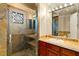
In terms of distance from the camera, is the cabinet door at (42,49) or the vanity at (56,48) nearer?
the vanity at (56,48)

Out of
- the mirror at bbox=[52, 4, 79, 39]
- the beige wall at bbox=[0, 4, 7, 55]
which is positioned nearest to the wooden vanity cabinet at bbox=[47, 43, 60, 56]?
the mirror at bbox=[52, 4, 79, 39]

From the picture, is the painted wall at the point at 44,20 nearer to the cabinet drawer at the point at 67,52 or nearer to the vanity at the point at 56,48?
the vanity at the point at 56,48

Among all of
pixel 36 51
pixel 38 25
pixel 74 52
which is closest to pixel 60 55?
pixel 74 52

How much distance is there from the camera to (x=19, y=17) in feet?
5.83

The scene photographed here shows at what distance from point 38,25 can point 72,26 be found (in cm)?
44

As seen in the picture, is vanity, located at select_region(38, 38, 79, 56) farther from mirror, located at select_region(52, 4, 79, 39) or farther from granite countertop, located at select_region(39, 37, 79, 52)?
mirror, located at select_region(52, 4, 79, 39)

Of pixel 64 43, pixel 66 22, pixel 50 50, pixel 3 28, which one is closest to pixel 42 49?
pixel 50 50

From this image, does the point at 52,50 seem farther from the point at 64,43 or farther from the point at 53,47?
the point at 64,43

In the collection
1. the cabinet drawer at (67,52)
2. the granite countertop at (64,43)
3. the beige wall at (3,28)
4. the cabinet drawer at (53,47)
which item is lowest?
the cabinet drawer at (67,52)

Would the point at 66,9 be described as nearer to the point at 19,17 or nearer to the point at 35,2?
the point at 35,2

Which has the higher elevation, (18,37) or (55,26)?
(55,26)

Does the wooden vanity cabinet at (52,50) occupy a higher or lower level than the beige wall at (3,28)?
lower

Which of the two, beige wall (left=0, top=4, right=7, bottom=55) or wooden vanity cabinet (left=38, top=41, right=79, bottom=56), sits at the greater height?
beige wall (left=0, top=4, right=7, bottom=55)

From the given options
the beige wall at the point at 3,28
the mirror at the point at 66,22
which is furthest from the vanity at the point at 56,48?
the beige wall at the point at 3,28
